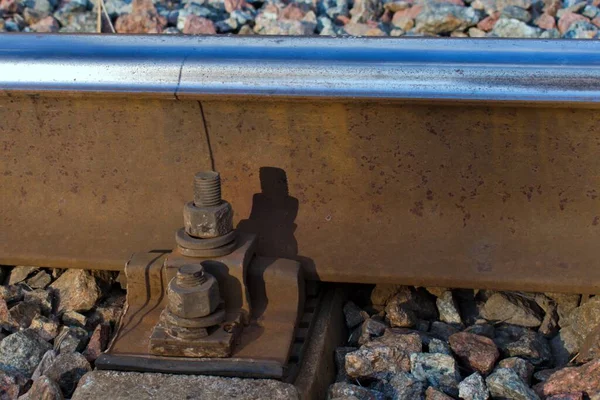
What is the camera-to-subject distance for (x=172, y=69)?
101 inches

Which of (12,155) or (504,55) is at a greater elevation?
(504,55)

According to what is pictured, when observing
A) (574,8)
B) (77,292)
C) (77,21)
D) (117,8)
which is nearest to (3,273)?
(77,292)

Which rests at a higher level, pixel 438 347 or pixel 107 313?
pixel 438 347

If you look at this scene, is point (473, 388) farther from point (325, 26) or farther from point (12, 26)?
point (12, 26)

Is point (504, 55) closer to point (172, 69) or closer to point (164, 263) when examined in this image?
point (172, 69)

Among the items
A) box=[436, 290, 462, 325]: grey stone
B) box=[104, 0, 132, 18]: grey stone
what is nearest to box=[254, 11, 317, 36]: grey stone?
→ box=[104, 0, 132, 18]: grey stone

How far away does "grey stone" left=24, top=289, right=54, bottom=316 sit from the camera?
9.89 ft

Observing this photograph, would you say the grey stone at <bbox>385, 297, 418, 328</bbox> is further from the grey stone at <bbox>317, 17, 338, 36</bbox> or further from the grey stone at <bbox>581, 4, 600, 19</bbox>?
the grey stone at <bbox>581, 4, 600, 19</bbox>

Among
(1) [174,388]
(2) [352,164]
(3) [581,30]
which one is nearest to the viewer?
(1) [174,388]

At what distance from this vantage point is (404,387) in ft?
8.18

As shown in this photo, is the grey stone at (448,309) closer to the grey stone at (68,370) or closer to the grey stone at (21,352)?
the grey stone at (68,370)

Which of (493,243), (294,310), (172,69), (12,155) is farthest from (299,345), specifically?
(12,155)

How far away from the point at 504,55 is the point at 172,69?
1.01 metres

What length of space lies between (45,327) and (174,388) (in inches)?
30.6
